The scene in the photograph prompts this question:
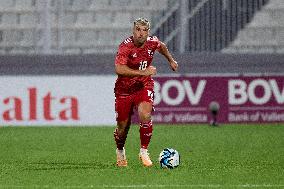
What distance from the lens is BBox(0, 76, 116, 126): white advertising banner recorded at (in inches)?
773

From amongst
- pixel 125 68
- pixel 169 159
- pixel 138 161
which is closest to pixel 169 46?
pixel 138 161

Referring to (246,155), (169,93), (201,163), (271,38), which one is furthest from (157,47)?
(271,38)

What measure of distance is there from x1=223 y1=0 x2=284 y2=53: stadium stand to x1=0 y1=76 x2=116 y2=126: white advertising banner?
291cm

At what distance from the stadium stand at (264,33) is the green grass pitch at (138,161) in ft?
7.47

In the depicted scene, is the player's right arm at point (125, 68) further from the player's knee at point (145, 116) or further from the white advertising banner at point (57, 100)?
the white advertising banner at point (57, 100)

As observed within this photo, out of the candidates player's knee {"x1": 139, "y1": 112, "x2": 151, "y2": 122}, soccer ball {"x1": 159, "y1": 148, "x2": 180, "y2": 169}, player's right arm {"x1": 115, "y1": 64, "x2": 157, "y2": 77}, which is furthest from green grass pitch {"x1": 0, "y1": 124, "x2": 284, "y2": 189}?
player's right arm {"x1": 115, "y1": 64, "x2": 157, "y2": 77}

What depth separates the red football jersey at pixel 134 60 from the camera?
1187 centimetres

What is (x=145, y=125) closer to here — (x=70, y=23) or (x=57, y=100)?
(x=57, y=100)

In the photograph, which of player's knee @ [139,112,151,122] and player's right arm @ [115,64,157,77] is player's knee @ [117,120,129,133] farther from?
player's right arm @ [115,64,157,77]

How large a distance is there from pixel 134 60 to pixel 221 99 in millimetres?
8139

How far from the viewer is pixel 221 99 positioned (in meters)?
19.9

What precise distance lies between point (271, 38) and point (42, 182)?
1213 centimetres

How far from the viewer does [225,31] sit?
20609mm

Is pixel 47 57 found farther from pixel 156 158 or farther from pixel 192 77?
pixel 156 158
